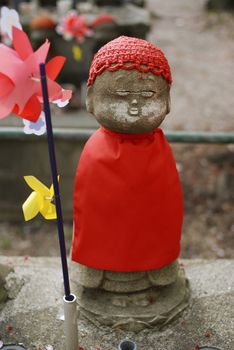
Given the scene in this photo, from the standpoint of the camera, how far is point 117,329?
1.93 m

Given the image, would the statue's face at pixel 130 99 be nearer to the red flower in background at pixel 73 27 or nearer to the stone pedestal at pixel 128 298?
the stone pedestal at pixel 128 298

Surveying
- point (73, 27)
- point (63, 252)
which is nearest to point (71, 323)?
point (63, 252)

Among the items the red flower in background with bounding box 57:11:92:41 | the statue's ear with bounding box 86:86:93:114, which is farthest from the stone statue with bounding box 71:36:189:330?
the red flower in background with bounding box 57:11:92:41

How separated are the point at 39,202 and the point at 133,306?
642 millimetres

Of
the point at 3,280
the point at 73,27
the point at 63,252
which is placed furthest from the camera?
the point at 73,27

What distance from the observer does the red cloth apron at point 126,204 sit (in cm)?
179

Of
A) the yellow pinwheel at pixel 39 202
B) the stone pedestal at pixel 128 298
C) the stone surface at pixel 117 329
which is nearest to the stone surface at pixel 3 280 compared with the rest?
the stone surface at pixel 117 329

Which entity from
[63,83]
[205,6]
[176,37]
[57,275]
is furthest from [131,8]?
[205,6]

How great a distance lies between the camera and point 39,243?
157 inches

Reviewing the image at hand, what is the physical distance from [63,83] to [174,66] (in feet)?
9.20

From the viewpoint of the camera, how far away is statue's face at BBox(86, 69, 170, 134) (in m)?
1.67

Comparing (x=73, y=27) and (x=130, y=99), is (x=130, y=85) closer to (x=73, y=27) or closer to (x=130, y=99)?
(x=130, y=99)

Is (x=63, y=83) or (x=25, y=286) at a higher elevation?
(x=25, y=286)

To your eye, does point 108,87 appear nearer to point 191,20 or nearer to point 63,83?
point 63,83
